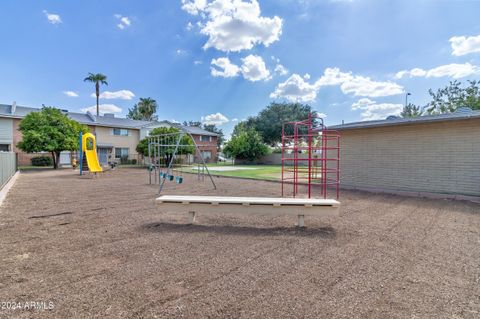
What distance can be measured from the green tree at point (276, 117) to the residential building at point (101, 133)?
18.2m

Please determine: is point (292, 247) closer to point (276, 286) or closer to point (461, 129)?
point (276, 286)

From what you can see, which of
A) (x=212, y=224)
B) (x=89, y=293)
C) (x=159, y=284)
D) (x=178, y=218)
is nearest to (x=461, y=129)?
(x=212, y=224)

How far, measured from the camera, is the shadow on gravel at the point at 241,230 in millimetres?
4453

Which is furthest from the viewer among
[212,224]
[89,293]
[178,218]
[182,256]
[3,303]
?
[178,218]

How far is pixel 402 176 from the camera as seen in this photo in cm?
952

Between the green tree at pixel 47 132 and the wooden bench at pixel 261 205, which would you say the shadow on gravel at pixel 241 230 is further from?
the green tree at pixel 47 132

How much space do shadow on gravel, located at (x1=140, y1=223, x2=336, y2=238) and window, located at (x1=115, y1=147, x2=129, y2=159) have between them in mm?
31036

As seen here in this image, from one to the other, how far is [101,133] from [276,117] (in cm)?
2593

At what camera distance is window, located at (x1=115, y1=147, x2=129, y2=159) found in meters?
32.3

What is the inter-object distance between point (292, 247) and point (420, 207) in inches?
206

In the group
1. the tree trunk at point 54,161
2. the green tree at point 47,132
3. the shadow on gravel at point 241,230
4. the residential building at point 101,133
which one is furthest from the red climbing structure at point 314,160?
the tree trunk at point 54,161

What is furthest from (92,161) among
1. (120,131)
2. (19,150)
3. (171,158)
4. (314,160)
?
(120,131)

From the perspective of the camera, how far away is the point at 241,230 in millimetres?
4688

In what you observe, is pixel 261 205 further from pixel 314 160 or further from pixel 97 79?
pixel 97 79
